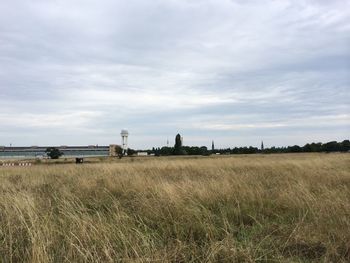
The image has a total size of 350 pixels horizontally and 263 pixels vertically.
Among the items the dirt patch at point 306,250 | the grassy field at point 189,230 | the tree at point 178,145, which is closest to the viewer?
the grassy field at point 189,230

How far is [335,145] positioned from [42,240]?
120 meters

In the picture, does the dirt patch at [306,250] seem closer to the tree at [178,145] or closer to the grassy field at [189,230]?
the grassy field at [189,230]

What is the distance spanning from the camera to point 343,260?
4379mm

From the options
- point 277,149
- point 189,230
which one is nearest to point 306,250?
point 189,230

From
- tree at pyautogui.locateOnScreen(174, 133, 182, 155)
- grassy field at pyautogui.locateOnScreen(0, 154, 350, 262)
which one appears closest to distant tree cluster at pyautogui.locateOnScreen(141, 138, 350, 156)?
tree at pyautogui.locateOnScreen(174, 133, 182, 155)

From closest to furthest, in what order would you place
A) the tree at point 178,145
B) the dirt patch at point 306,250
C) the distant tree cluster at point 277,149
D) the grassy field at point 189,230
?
1. the grassy field at point 189,230
2. the dirt patch at point 306,250
3. the distant tree cluster at point 277,149
4. the tree at point 178,145

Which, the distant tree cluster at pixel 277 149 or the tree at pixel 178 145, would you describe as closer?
the distant tree cluster at pixel 277 149

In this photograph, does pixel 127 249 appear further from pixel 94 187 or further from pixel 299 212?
pixel 94 187

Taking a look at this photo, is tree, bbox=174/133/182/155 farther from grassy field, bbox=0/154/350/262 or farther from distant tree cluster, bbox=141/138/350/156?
grassy field, bbox=0/154/350/262

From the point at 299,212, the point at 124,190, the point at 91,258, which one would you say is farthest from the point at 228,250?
the point at 124,190

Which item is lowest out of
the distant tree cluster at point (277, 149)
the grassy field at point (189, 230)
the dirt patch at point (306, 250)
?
the dirt patch at point (306, 250)

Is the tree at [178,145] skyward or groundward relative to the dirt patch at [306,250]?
skyward

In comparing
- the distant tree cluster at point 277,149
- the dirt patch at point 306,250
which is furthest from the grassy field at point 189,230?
the distant tree cluster at point 277,149

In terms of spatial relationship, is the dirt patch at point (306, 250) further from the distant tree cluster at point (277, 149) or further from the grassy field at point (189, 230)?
the distant tree cluster at point (277, 149)
